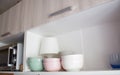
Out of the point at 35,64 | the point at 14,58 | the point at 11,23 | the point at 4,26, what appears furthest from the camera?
the point at 4,26

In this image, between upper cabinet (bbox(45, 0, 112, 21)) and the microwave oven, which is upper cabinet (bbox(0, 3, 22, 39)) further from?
upper cabinet (bbox(45, 0, 112, 21))

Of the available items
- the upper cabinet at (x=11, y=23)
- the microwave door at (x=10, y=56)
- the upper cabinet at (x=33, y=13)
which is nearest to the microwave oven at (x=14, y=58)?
the microwave door at (x=10, y=56)

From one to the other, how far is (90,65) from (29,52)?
1.88ft

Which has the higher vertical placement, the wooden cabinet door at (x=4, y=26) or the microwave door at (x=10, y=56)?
the wooden cabinet door at (x=4, y=26)

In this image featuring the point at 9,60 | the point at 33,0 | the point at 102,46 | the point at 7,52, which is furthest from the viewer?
the point at 7,52

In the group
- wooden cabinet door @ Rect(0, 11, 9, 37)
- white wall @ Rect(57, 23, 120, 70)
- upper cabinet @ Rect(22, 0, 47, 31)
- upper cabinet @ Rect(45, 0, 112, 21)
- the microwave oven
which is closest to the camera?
upper cabinet @ Rect(45, 0, 112, 21)

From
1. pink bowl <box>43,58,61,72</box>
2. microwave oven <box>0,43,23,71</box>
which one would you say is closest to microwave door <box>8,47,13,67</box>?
microwave oven <box>0,43,23,71</box>

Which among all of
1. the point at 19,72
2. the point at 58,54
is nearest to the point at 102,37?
the point at 58,54

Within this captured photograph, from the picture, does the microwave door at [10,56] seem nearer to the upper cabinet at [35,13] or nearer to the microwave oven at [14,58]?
the microwave oven at [14,58]

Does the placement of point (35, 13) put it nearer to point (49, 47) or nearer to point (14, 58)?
point (49, 47)

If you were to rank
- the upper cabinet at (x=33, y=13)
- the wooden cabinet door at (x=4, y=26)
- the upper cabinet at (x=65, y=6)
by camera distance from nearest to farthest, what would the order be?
the upper cabinet at (x=65, y=6)
the upper cabinet at (x=33, y=13)
the wooden cabinet door at (x=4, y=26)

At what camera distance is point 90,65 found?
1103 mm

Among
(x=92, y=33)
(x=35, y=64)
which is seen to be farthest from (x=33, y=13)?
(x=92, y=33)

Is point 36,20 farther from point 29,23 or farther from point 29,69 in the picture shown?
point 29,69
